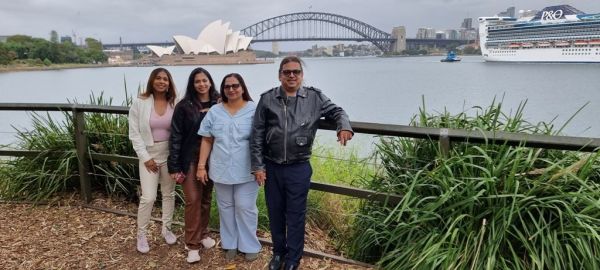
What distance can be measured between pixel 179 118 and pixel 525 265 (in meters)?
2.22

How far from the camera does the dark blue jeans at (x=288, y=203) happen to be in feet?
9.37

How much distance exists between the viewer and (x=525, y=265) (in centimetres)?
252

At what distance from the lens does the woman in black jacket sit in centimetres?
309

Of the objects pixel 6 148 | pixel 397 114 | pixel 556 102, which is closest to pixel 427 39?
pixel 556 102

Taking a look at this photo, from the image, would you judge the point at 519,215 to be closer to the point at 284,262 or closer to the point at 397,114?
the point at 284,262

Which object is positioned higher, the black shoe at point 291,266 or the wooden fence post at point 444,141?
the wooden fence post at point 444,141

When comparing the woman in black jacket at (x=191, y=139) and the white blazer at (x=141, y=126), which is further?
the white blazer at (x=141, y=126)

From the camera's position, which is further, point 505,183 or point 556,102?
point 556,102

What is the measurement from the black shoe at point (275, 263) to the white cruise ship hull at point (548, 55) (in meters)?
55.8

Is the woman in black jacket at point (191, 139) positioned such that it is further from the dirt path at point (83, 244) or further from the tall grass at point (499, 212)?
the tall grass at point (499, 212)

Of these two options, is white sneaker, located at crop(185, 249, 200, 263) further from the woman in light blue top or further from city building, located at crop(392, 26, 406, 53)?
city building, located at crop(392, 26, 406, 53)

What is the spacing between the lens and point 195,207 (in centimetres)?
333

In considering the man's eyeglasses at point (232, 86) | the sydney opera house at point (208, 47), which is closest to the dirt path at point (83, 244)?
the man's eyeglasses at point (232, 86)

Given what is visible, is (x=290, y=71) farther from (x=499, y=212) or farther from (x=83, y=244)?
(x=83, y=244)
